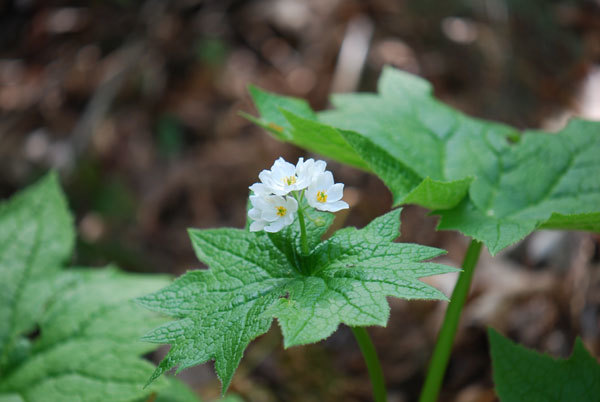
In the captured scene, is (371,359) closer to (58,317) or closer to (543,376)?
(543,376)

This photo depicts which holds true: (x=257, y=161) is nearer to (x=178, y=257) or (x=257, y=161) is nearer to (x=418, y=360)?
(x=178, y=257)

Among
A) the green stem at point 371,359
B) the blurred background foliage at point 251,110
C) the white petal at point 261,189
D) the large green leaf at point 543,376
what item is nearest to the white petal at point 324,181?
the white petal at point 261,189

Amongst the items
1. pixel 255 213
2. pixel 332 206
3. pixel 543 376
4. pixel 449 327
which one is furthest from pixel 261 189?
pixel 543 376

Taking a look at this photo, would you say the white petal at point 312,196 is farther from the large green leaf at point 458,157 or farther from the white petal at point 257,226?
the large green leaf at point 458,157

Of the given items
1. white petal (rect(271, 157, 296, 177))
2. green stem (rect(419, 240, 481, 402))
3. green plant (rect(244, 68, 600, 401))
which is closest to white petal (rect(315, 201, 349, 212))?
white petal (rect(271, 157, 296, 177))

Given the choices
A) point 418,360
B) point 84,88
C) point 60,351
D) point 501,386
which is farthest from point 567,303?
point 84,88

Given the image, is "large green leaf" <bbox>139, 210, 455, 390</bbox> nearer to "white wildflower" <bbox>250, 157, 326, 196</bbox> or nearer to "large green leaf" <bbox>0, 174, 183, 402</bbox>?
"white wildflower" <bbox>250, 157, 326, 196</bbox>
